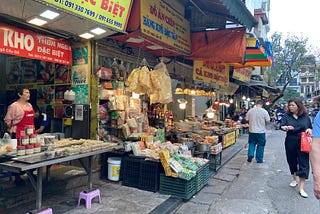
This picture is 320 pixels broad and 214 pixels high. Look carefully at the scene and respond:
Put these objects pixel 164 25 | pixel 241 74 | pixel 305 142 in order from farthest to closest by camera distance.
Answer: pixel 241 74, pixel 164 25, pixel 305 142

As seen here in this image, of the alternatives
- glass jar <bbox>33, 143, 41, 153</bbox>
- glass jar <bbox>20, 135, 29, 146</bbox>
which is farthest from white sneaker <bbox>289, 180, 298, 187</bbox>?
glass jar <bbox>20, 135, 29, 146</bbox>

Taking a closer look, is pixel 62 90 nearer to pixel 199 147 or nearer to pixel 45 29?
pixel 45 29

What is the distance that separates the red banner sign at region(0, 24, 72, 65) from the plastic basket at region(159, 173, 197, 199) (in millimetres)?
3217

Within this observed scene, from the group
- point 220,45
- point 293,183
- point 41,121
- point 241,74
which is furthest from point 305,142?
point 241,74

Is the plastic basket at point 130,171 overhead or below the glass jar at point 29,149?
below

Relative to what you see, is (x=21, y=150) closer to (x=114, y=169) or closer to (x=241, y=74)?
(x=114, y=169)

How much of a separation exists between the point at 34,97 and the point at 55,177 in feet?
8.22

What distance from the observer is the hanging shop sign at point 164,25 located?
18.0 ft

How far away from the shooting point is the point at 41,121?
6379 millimetres

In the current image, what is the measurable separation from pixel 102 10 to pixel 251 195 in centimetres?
463

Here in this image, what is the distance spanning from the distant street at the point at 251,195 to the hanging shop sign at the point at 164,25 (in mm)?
3578

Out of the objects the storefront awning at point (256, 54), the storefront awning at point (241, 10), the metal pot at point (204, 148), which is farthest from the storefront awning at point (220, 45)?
the metal pot at point (204, 148)

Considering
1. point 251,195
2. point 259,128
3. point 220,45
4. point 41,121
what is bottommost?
point 251,195

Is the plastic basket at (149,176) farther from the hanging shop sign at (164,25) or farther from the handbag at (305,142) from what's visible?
the handbag at (305,142)
